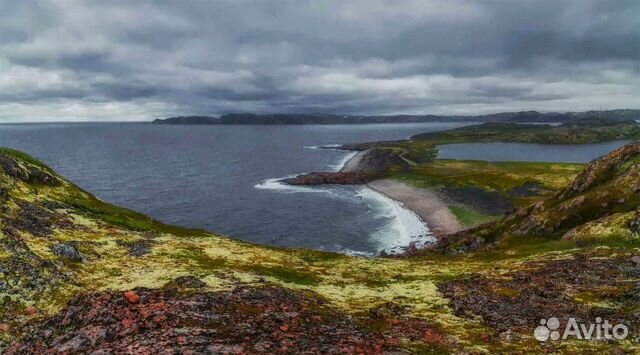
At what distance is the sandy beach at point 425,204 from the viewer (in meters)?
110

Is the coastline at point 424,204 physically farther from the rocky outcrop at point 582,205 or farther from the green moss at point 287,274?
the green moss at point 287,274

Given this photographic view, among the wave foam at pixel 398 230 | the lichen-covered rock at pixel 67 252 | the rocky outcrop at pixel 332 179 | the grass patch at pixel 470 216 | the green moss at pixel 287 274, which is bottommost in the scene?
the wave foam at pixel 398 230

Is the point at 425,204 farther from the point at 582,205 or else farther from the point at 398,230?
the point at 582,205

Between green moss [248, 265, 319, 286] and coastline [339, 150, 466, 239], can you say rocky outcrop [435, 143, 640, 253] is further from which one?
green moss [248, 265, 319, 286]

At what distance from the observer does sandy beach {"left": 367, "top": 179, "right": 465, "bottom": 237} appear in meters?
110

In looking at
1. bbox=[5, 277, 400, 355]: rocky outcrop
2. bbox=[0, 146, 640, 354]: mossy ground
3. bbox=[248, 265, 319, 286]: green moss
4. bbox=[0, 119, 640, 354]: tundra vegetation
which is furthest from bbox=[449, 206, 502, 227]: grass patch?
bbox=[5, 277, 400, 355]: rocky outcrop

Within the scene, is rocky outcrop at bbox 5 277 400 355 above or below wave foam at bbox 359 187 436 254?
above

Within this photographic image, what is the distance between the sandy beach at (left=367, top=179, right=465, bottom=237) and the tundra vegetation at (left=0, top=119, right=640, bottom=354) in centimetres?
4639

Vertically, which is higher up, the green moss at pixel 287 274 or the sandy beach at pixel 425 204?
the green moss at pixel 287 274

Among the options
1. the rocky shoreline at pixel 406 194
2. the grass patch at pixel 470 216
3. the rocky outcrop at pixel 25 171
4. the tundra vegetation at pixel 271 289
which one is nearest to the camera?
the tundra vegetation at pixel 271 289

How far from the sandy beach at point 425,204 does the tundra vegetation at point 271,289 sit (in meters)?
46.4

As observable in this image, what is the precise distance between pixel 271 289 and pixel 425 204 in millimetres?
107181

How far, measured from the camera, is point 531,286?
3709cm

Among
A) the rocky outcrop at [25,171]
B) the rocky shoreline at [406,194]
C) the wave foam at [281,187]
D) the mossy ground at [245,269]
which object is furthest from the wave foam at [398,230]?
the rocky outcrop at [25,171]
